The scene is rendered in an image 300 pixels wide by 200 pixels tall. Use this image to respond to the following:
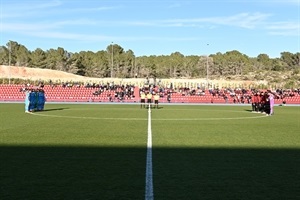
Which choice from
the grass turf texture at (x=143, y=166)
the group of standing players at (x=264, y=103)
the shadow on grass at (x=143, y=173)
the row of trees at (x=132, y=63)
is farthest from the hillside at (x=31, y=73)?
the shadow on grass at (x=143, y=173)

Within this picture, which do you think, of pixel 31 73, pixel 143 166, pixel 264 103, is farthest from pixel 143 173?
pixel 31 73

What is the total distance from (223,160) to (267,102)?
926 inches

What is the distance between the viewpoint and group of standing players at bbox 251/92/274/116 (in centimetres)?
3262

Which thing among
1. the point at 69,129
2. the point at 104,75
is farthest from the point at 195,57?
the point at 69,129

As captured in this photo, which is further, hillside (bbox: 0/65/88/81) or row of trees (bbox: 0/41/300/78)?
row of trees (bbox: 0/41/300/78)

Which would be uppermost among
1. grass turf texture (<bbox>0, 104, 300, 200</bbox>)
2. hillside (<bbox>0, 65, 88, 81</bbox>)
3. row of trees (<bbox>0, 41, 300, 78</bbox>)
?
row of trees (<bbox>0, 41, 300, 78</bbox>)

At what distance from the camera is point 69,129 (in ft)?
62.5

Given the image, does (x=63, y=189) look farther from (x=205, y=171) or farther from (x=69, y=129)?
(x=69, y=129)

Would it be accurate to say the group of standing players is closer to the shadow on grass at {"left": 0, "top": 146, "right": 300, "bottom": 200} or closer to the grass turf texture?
the grass turf texture

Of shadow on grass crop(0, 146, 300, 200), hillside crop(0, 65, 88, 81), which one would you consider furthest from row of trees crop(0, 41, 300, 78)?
shadow on grass crop(0, 146, 300, 200)

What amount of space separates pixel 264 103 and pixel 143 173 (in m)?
26.3

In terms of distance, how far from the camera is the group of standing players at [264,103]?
32625 millimetres

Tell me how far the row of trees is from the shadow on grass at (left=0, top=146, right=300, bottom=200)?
11667cm

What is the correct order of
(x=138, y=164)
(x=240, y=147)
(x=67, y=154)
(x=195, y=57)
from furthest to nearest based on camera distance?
(x=195, y=57) → (x=240, y=147) → (x=67, y=154) → (x=138, y=164)
